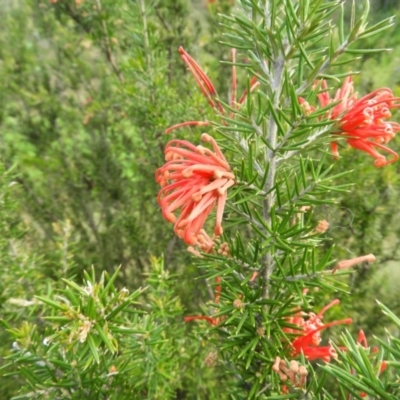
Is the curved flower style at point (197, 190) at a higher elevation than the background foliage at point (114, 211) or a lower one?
higher

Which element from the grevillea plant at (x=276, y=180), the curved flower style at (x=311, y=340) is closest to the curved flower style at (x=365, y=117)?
the grevillea plant at (x=276, y=180)

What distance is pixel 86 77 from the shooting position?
257cm

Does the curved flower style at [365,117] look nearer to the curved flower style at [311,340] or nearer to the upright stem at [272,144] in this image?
the upright stem at [272,144]

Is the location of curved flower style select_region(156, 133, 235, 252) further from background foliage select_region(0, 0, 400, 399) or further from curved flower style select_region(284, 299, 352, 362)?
curved flower style select_region(284, 299, 352, 362)

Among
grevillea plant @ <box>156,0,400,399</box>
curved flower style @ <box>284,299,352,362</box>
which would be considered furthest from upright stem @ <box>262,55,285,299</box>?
curved flower style @ <box>284,299,352,362</box>

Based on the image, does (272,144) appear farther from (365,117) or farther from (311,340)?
(311,340)

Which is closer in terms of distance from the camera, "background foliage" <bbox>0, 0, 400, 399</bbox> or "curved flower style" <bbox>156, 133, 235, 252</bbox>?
"curved flower style" <bbox>156, 133, 235, 252</bbox>

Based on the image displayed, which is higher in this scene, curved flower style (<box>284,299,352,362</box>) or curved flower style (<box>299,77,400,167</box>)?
curved flower style (<box>299,77,400,167</box>)

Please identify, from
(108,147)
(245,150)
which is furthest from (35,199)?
(245,150)

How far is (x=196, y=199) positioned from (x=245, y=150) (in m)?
0.20

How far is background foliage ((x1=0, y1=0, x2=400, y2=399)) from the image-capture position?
702 mm

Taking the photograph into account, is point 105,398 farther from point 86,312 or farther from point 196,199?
point 196,199

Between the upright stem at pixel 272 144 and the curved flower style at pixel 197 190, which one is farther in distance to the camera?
the upright stem at pixel 272 144

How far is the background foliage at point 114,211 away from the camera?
702mm
